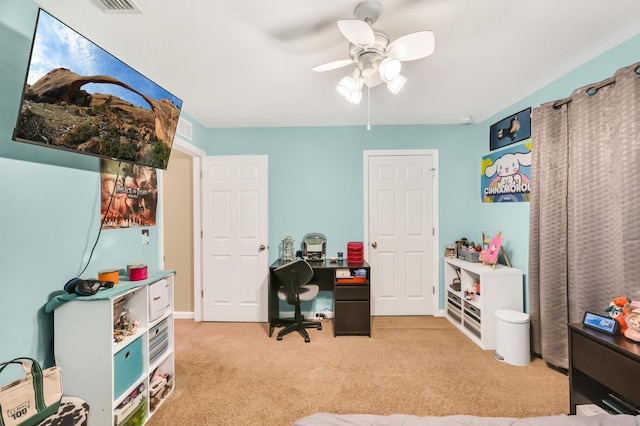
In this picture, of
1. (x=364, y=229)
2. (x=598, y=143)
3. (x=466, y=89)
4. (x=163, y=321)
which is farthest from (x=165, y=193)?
(x=598, y=143)

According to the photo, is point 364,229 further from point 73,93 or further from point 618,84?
point 73,93

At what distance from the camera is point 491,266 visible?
9.06 ft

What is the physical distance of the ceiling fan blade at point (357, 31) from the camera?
127cm

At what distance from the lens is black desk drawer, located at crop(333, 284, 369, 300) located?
2.97 metres

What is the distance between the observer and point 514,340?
7.72ft

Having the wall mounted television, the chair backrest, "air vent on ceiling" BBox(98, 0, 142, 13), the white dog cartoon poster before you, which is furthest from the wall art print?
the white dog cartoon poster

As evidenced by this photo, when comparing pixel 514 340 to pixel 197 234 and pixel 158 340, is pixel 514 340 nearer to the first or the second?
pixel 158 340

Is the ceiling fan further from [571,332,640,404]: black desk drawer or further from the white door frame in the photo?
the white door frame

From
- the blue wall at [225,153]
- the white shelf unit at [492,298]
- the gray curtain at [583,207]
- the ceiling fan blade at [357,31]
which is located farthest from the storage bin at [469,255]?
the ceiling fan blade at [357,31]

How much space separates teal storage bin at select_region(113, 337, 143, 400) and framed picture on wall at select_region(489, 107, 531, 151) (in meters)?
3.67

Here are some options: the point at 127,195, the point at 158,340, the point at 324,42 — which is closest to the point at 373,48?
the point at 324,42

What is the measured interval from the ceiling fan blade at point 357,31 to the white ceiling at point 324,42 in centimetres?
24

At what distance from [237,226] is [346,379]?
212 cm

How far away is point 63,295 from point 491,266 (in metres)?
3.43
